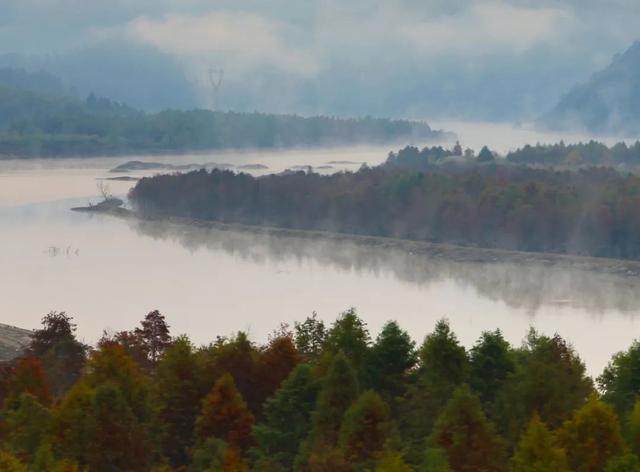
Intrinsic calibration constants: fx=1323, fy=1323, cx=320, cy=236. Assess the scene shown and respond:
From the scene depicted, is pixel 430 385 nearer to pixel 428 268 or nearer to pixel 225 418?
pixel 225 418

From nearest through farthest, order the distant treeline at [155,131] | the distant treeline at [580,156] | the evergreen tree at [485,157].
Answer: the evergreen tree at [485,157], the distant treeline at [580,156], the distant treeline at [155,131]

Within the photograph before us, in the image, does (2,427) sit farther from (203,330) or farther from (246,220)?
(246,220)

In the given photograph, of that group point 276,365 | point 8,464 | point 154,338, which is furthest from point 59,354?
point 8,464

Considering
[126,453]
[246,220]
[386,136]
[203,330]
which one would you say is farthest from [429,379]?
[386,136]

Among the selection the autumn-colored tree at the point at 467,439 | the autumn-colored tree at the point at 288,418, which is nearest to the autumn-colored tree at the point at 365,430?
the autumn-colored tree at the point at 467,439

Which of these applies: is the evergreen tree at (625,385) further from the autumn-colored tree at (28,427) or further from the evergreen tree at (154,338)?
the evergreen tree at (154,338)

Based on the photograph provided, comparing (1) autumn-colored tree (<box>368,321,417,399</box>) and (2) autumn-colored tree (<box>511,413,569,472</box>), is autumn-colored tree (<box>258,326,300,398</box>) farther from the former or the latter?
(2) autumn-colored tree (<box>511,413,569,472</box>)
